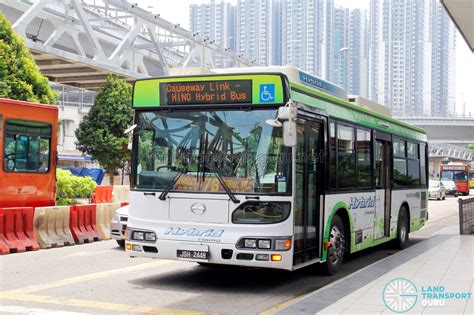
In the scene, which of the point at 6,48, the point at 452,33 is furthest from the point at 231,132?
the point at 452,33

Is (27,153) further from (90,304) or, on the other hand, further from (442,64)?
(442,64)

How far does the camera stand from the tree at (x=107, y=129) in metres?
37.5

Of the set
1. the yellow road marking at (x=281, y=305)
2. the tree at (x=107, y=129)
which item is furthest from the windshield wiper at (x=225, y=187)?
the tree at (x=107, y=129)

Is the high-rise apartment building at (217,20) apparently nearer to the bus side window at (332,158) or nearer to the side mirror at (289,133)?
the bus side window at (332,158)

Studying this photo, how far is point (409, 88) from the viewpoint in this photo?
83.9 meters

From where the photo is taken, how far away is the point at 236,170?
8.34m

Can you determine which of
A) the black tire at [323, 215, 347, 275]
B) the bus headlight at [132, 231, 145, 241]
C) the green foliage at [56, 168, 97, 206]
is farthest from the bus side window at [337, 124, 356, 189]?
the green foliage at [56, 168, 97, 206]

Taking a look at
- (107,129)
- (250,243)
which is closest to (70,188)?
(250,243)

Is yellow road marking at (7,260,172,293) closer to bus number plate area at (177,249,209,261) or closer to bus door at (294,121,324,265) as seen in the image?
bus number plate area at (177,249,209,261)

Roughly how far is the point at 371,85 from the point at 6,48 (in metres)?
60.1

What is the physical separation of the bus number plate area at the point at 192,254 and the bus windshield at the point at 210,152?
0.85 m

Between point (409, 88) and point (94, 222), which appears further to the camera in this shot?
point (409, 88)

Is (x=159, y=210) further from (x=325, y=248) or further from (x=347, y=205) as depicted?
(x=347, y=205)

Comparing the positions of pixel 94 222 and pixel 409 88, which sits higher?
pixel 409 88
